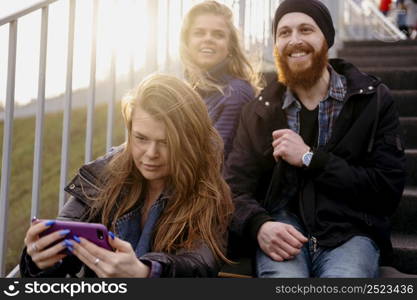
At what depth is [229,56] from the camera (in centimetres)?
304

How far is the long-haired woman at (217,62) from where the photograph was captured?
9.23 ft

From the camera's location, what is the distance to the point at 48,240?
5.51 ft

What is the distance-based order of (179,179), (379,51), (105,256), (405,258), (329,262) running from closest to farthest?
(105,256)
(179,179)
(329,262)
(405,258)
(379,51)

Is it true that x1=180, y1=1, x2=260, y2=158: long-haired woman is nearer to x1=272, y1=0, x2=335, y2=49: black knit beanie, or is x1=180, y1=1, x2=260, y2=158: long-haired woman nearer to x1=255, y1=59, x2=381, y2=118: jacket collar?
x1=255, y1=59, x2=381, y2=118: jacket collar

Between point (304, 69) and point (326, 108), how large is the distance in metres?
0.18

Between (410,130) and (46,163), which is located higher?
(410,130)

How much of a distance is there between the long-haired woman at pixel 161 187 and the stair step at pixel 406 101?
6.28 feet

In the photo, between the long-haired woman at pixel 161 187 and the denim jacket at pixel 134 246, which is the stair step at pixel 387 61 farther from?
the denim jacket at pixel 134 246

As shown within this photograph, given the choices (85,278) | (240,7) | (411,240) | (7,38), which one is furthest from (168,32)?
(85,278)

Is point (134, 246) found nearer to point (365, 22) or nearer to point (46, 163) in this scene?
point (365, 22)

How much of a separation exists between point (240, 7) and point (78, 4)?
162 cm

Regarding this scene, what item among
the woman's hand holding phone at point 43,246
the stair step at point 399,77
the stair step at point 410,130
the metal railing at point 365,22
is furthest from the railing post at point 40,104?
the metal railing at point 365,22

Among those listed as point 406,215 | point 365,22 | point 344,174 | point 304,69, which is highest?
point 365,22

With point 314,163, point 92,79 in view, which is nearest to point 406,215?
point 314,163
